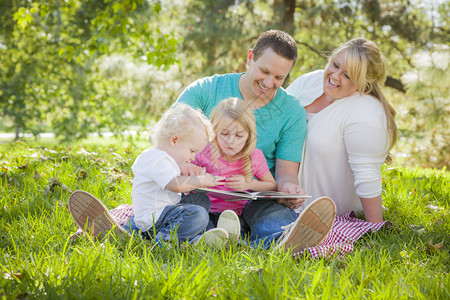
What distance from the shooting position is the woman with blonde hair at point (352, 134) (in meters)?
2.84

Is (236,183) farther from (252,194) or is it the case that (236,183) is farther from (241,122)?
(241,122)

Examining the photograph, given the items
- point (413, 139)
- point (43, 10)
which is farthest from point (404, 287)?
point (413, 139)

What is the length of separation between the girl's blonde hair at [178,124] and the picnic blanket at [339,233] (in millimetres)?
531

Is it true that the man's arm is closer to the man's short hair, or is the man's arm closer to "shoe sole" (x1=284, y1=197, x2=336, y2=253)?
"shoe sole" (x1=284, y1=197, x2=336, y2=253)

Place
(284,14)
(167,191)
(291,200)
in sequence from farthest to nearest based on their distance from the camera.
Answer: (284,14) < (291,200) < (167,191)

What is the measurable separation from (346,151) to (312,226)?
3.41ft

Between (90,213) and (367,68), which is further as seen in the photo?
(367,68)

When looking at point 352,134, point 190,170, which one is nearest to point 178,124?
point 190,170

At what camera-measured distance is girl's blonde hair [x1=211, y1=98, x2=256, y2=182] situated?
2582 millimetres

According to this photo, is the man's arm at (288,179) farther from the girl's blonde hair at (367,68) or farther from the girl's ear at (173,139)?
the girl's ear at (173,139)

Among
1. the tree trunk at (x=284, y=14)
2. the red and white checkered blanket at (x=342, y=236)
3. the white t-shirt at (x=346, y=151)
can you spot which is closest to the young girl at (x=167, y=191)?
the red and white checkered blanket at (x=342, y=236)

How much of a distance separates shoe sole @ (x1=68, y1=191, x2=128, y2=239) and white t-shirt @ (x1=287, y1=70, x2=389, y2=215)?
150 centimetres

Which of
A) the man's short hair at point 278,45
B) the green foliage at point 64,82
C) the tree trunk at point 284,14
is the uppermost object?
the tree trunk at point 284,14

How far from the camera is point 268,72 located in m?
2.79
